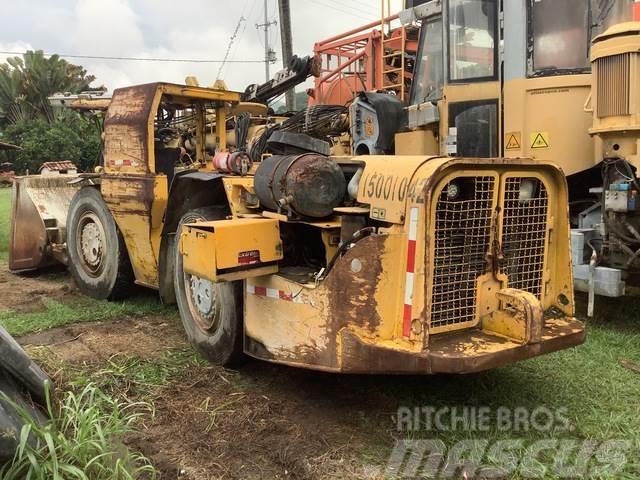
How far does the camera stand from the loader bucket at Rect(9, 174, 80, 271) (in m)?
7.49

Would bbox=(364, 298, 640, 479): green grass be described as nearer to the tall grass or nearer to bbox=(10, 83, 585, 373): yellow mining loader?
bbox=(10, 83, 585, 373): yellow mining loader

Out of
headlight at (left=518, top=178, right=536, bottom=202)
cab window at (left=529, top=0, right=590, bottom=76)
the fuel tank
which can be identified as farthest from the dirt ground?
Result: cab window at (left=529, top=0, right=590, bottom=76)

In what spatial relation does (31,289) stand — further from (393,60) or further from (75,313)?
(393,60)

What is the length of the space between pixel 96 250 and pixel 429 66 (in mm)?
3730

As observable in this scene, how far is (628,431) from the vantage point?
319 centimetres

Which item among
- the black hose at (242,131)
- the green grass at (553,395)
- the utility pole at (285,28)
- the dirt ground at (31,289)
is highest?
the utility pole at (285,28)

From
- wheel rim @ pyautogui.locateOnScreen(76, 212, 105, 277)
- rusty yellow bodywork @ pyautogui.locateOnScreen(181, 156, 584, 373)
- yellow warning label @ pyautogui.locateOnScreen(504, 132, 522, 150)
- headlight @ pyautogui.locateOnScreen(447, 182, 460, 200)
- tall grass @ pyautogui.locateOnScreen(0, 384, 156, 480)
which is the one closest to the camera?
tall grass @ pyautogui.locateOnScreen(0, 384, 156, 480)

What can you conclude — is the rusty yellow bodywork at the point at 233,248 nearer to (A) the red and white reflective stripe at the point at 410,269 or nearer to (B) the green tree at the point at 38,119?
(A) the red and white reflective stripe at the point at 410,269

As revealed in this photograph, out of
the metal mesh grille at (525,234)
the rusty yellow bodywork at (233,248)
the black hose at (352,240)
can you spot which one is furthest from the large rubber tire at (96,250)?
the metal mesh grille at (525,234)

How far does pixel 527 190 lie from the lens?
3408mm

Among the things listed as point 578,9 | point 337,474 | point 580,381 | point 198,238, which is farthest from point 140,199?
point 578,9

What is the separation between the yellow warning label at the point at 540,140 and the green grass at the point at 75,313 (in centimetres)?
351

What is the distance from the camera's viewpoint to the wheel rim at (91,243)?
20.2 ft

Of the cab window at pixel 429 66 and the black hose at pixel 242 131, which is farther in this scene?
the black hose at pixel 242 131
